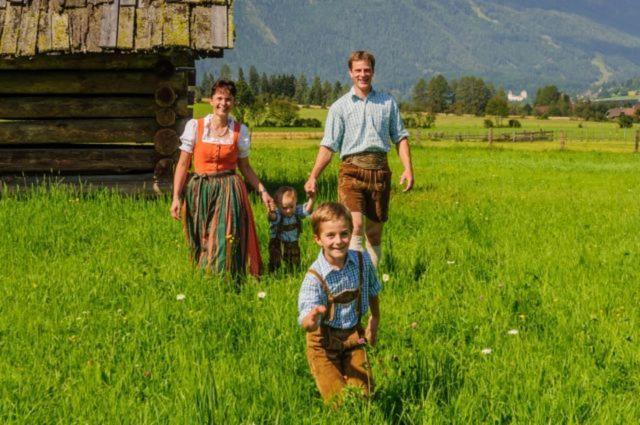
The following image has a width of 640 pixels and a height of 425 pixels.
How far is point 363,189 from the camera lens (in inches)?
257

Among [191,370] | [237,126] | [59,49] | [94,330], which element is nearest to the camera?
[191,370]

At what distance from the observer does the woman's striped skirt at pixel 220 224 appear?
647 centimetres

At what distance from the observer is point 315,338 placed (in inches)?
140

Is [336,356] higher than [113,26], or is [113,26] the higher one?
[113,26]

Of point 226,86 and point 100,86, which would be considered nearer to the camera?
point 226,86

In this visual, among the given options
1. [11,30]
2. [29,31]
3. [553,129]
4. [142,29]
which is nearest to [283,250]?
[142,29]

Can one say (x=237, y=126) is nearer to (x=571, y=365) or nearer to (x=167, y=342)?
(x=167, y=342)

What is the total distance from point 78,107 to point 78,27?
4.39 feet

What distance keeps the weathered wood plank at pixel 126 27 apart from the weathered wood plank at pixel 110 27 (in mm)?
60

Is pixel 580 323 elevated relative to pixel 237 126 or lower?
lower

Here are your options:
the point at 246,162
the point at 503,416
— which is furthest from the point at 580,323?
the point at 246,162

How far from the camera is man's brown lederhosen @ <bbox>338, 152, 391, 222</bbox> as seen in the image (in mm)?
6504

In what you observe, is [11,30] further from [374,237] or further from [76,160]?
[374,237]

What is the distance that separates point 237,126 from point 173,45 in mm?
4697
